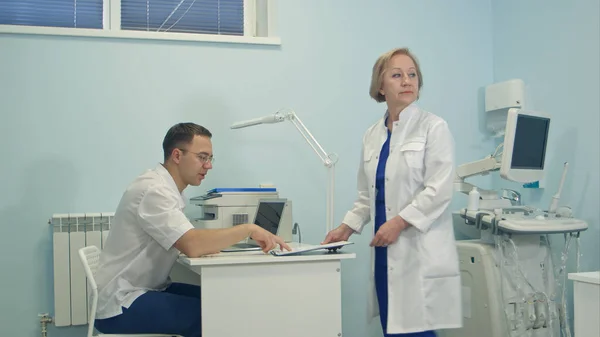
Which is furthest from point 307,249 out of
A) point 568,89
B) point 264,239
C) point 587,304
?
point 568,89

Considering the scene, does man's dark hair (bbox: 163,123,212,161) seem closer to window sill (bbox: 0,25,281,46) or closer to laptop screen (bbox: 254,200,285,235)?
laptop screen (bbox: 254,200,285,235)

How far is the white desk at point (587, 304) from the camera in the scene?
5.76 ft

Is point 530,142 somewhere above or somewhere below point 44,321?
above

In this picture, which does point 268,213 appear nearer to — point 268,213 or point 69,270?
point 268,213

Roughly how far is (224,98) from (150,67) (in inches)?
15.4

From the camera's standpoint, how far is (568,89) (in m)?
3.08

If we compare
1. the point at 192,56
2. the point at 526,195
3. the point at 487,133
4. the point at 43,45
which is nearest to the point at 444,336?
the point at 526,195

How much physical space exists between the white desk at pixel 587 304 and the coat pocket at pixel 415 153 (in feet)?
2.15

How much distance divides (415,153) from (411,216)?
0.77ft

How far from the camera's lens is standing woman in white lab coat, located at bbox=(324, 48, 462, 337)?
221 centimetres

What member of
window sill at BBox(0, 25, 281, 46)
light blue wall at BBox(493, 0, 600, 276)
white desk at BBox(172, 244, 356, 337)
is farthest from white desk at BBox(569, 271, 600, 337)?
window sill at BBox(0, 25, 281, 46)

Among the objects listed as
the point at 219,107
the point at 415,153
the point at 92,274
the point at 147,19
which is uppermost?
the point at 147,19

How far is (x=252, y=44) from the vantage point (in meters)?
3.31

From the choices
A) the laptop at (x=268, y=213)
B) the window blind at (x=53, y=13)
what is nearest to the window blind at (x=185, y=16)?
the window blind at (x=53, y=13)
